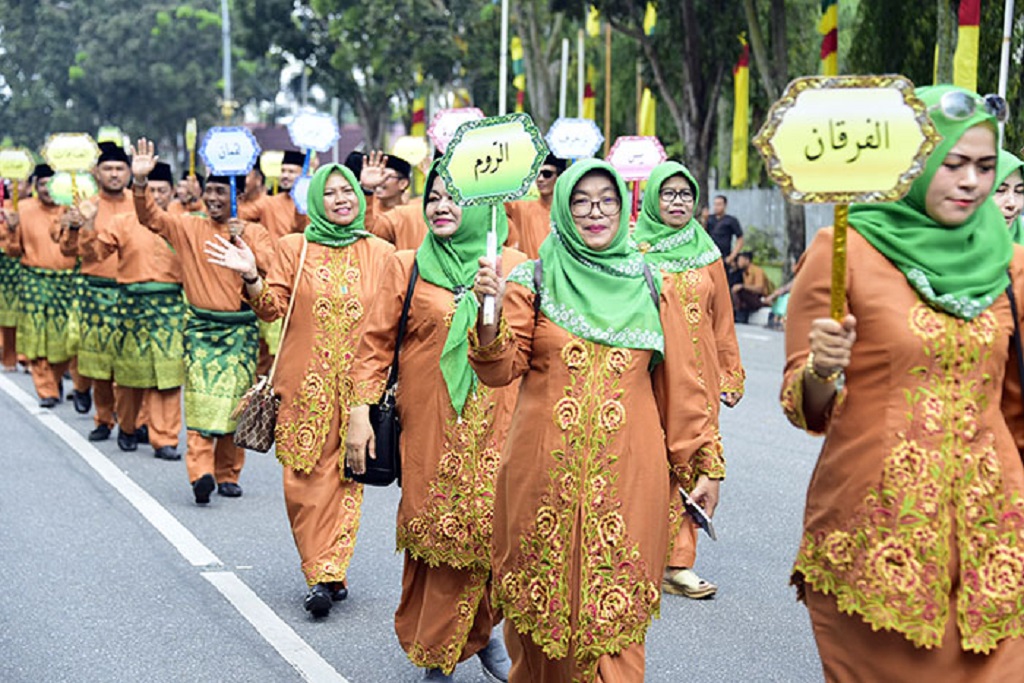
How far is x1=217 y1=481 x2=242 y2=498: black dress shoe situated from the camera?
9.27 metres

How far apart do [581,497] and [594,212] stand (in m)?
0.77

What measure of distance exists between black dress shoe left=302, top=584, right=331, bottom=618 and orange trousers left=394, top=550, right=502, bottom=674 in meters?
0.85

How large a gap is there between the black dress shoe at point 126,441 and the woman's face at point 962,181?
26.8 ft

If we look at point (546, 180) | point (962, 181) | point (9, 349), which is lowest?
point (9, 349)

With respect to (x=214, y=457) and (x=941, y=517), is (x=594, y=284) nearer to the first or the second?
(x=941, y=517)

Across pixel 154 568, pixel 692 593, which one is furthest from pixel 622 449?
pixel 154 568

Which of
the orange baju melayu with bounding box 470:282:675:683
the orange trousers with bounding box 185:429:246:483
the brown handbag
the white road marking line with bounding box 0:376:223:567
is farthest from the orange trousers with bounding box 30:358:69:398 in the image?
the orange baju melayu with bounding box 470:282:675:683

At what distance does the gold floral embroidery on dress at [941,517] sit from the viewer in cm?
359

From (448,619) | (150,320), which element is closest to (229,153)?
(150,320)

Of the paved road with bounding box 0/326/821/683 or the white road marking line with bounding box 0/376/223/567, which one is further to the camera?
the white road marking line with bounding box 0/376/223/567

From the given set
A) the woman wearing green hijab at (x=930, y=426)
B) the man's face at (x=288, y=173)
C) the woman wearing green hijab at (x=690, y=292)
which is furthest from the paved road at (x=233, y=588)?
the man's face at (x=288, y=173)

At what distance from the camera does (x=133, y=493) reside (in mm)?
9258

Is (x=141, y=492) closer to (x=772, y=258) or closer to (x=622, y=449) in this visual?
(x=622, y=449)

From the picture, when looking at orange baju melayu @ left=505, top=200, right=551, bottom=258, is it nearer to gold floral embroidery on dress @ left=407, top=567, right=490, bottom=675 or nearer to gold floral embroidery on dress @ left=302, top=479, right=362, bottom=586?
gold floral embroidery on dress @ left=302, top=479, right=362, bottom=586
